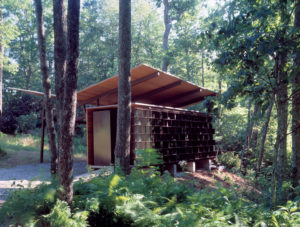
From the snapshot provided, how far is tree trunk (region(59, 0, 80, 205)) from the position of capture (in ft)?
11.4

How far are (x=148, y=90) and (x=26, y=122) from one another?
15071 millimetres

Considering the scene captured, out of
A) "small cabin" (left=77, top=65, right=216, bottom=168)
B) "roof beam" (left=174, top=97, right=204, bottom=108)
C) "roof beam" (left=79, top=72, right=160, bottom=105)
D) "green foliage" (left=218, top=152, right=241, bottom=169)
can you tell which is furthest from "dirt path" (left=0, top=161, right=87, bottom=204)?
"green foliage" (left=218, top=152, right=241, bottom=169)

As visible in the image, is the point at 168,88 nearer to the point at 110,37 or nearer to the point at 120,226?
the point at 120,226

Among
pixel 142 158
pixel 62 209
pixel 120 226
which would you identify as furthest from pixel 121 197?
pixel 142 158

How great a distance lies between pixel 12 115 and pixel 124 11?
2023cm

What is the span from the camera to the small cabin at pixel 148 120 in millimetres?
8945

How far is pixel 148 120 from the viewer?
919 centimetres

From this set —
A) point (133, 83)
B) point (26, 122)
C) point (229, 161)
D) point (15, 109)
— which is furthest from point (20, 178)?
point (15, 109)

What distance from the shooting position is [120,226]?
313 centimetres

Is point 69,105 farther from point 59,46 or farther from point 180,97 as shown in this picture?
point 180,97

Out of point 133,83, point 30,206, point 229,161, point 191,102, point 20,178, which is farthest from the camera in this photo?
point 229,161

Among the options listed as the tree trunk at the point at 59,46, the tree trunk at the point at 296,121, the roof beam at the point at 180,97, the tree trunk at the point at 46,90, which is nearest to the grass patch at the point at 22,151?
the roof beam at the point at 180,97

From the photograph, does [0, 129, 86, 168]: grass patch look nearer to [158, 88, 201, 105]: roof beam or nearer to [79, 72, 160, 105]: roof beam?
[79, 72, 160, 105]: roof beam

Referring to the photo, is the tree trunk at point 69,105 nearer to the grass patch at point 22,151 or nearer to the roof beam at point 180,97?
the roof beam at point 180,97
